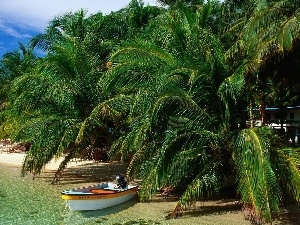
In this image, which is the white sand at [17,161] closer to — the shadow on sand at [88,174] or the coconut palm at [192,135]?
the shadow on sand at [88,174]

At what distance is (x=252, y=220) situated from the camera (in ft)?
37.5

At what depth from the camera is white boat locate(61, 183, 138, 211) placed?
1262cm

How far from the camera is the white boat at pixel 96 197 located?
12625mm

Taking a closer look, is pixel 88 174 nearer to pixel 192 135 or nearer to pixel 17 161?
pixel 17 161

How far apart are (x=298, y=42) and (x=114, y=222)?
8929mm

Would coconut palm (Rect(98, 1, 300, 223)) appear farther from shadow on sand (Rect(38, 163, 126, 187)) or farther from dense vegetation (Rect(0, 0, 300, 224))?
shadow on sand (Rect(38, 163, 126, 187))

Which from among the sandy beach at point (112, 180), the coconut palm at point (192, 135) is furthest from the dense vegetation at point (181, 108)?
the sandy beach at point (112, 180)

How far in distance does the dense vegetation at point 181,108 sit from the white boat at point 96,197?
79 cm

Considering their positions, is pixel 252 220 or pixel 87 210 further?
pixel 87 210

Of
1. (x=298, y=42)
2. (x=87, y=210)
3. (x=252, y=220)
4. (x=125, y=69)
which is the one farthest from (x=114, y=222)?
(x=298, y=42)

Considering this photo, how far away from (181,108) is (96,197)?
144 inches

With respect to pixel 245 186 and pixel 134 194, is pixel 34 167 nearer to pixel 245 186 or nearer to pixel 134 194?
pixel 134 194

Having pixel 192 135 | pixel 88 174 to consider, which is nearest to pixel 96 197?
pixel 192 135

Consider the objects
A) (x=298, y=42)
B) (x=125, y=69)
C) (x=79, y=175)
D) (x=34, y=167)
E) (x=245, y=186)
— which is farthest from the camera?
(x=79, y=175)
